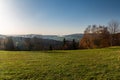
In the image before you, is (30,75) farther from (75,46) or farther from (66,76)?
(75,46)

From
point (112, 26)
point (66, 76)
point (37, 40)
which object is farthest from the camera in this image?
point (37, 40)

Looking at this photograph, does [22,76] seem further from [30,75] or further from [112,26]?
[112,26]

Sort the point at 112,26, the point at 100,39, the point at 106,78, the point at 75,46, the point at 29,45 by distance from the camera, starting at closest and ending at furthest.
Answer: the point at 106,78, the point at 112,26, the point at 100,39, the point at 75,46, the point at 29,45

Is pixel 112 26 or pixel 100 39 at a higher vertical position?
pixel 112 26

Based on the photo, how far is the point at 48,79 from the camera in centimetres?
783

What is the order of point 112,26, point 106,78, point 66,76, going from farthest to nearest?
point 112,26 → point 66,76 → point 106,78

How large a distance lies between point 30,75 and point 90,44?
44.4 metres

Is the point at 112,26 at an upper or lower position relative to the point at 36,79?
upper

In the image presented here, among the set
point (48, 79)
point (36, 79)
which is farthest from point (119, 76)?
point (36, 79)

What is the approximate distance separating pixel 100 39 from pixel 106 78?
147ft

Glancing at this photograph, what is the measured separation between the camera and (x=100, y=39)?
5106 centimetres

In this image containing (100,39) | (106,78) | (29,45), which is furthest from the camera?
(29,45)

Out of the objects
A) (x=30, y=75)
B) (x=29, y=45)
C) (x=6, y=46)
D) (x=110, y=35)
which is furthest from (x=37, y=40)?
(x=30, y=75)

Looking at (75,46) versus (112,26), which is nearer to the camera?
(112,26)
